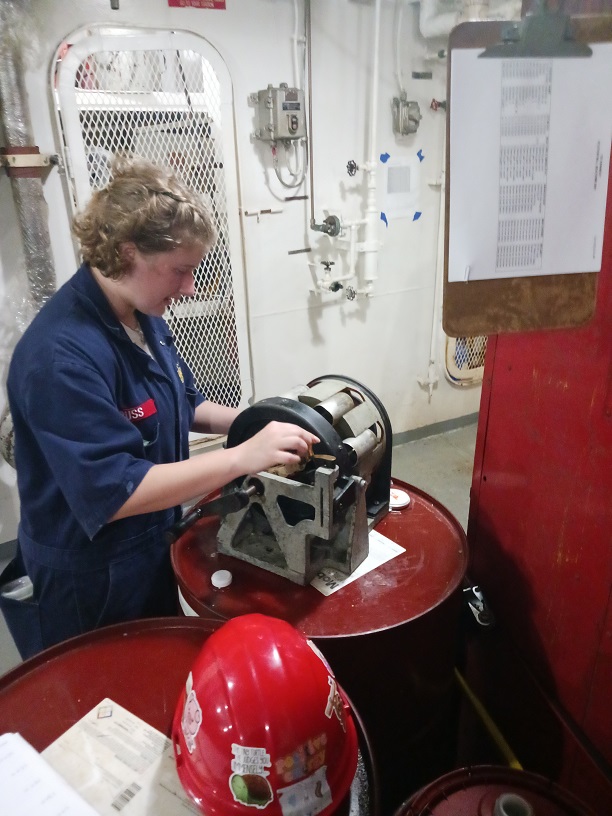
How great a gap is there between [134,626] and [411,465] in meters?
2.57

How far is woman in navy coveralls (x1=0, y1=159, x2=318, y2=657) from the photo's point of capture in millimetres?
1075

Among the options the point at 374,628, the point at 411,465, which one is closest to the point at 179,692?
the point at 374,628

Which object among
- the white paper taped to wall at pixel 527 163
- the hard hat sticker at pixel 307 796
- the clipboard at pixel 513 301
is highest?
the white paper taped to wall at pixel 527 163

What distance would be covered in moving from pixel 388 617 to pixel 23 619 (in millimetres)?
855

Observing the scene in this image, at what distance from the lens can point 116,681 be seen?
1012mm

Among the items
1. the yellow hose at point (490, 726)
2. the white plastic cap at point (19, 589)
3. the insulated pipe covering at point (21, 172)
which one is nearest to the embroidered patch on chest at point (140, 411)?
the white plastic cap at point (19, 589)

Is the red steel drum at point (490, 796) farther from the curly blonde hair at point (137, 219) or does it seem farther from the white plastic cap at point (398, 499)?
the curly blonde hair at point (137, 219)

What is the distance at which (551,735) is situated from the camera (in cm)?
128

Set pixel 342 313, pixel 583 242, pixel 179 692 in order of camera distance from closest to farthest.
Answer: pixel 583 242 < pixel 179 692 < pixel 342 313

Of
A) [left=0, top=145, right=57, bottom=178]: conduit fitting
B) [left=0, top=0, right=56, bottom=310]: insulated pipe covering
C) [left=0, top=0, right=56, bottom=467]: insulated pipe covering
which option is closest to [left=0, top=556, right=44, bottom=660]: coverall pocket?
[left=0, top=0, right=56, bottom=467]: insulated pipe covering

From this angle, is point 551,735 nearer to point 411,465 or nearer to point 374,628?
point 374,628

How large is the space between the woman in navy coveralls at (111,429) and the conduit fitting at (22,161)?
3.87 feet

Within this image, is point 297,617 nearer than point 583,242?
No

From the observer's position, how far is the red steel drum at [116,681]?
92 cm
